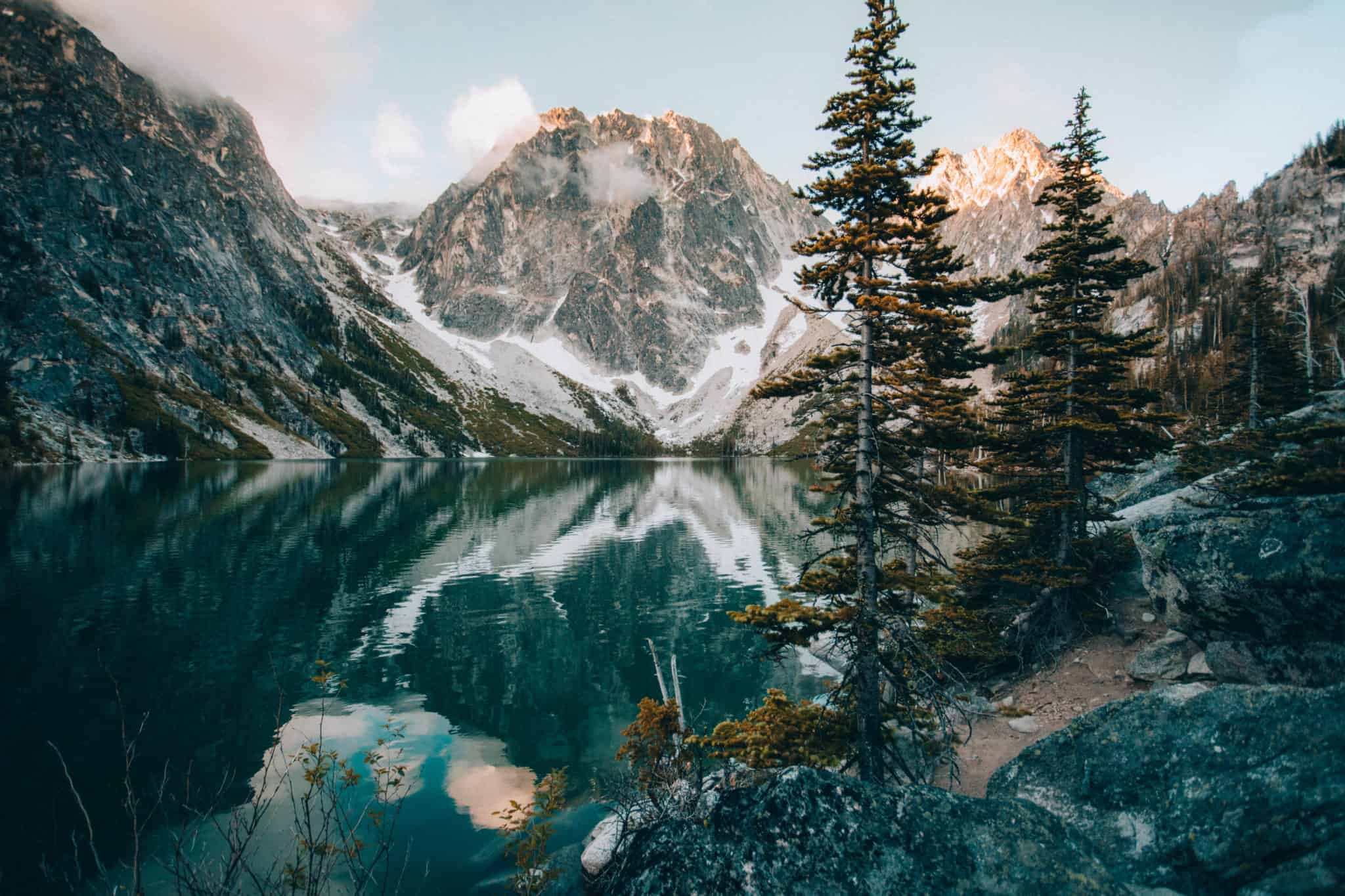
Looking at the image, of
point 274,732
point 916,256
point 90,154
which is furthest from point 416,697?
point 90,154

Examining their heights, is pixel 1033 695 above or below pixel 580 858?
above

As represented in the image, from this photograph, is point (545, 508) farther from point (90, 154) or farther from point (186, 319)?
point (90, 154)

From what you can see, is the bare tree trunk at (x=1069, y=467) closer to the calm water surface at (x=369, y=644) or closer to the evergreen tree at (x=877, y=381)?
the evergreen tree at (x=877, y=381)

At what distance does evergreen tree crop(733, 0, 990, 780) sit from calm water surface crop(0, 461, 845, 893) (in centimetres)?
953

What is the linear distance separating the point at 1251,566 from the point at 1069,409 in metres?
10.4

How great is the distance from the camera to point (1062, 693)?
18.3 metres

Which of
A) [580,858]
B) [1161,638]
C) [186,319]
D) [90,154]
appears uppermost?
[90,154]

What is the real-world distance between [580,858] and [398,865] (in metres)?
5.13

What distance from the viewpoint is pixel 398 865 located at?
1478 centimetres

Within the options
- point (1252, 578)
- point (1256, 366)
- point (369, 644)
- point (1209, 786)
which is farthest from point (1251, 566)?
point (1256, 366)

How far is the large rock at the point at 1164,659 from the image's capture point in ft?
52.3

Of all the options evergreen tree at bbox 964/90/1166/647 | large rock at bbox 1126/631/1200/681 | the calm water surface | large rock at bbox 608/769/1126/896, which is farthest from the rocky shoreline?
the calm water surface

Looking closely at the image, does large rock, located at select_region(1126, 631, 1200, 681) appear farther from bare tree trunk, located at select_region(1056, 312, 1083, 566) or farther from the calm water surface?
the calm water surface

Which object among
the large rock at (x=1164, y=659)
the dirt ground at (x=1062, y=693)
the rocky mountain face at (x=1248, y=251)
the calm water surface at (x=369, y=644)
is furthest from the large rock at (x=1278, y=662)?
the rocky mountain face at (x=1248, y=251)
